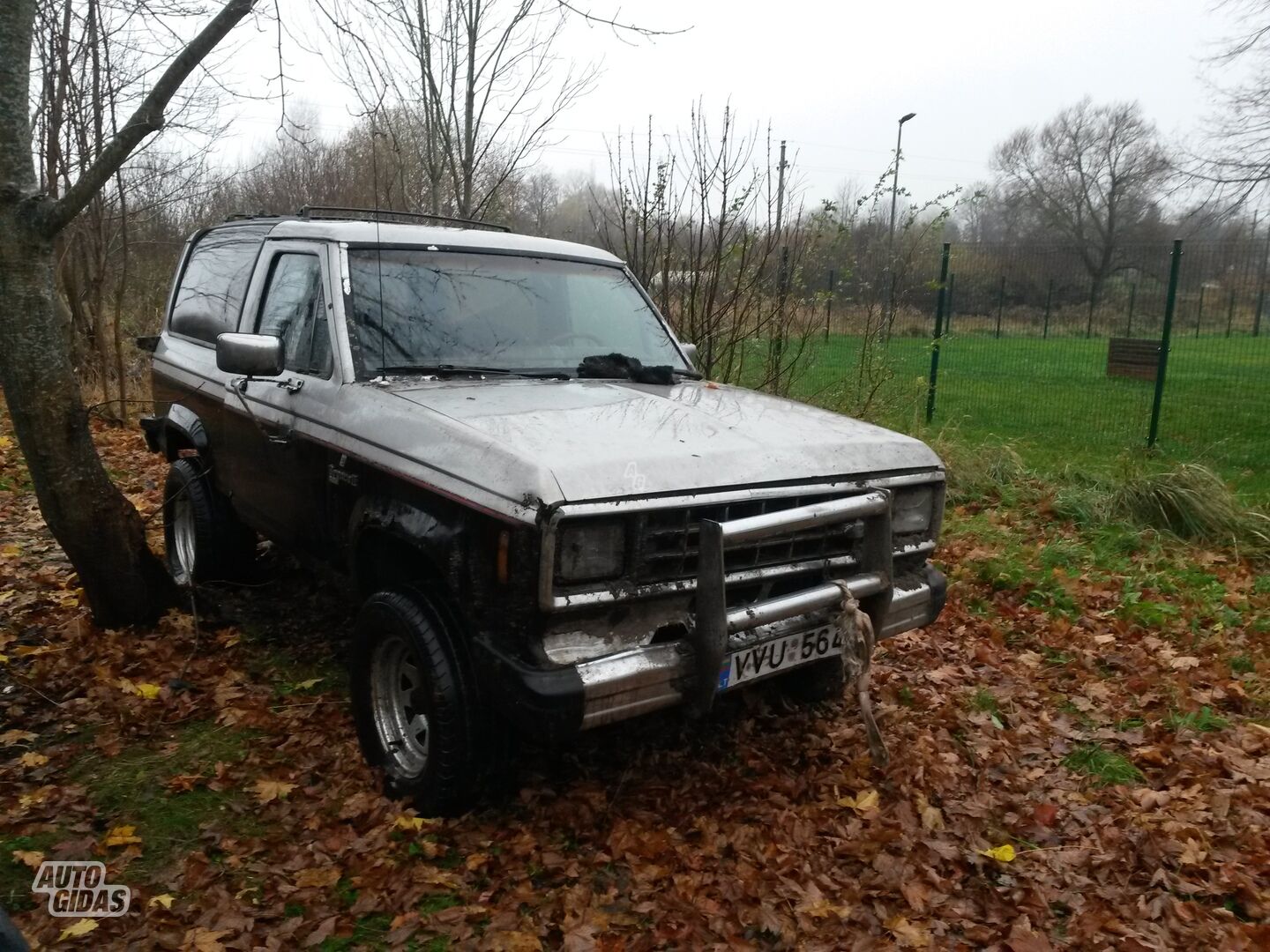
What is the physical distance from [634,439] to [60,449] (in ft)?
10.3

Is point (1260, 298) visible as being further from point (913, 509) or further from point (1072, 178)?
point (1072, 178)

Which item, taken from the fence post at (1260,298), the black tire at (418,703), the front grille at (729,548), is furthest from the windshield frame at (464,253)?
the fence post at (1260,298)

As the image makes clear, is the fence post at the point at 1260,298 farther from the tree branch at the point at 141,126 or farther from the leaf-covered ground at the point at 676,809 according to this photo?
the tree branch at the point at 141,126

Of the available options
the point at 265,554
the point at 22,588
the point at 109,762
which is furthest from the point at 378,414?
the point at 22,588

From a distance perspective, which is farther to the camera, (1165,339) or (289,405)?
(1165,339)

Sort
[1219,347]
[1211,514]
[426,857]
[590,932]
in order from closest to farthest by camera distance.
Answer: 1. [590,932]
2. [426,857]
3. [1211,514]
4. [1219,347]

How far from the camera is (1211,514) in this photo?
677 centimetres

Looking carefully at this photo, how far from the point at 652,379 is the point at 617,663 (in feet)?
5.80

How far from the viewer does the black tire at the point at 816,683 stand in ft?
13.6

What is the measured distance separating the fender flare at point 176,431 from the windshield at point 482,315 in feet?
6.02

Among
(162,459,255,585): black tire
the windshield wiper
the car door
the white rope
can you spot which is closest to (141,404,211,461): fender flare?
(162,459,255,585): black tire

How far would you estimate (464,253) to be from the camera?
429 cm

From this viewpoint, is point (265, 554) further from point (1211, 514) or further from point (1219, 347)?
point (1219, 347)

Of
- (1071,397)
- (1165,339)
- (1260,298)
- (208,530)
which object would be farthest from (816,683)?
(1260,298)
